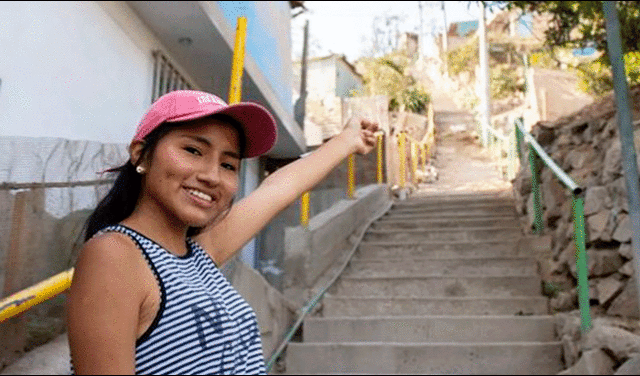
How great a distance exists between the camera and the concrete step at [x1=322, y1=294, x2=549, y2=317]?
4035 millimetres

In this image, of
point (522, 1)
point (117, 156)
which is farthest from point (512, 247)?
point (117, 156)

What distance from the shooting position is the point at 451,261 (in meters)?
4.96

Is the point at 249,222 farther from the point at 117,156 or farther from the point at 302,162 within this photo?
the point at 117,156

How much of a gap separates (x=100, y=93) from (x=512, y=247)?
3960 mm

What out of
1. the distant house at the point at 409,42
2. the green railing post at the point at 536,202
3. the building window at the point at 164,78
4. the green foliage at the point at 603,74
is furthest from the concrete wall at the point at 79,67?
the distant house at the point at 409,42

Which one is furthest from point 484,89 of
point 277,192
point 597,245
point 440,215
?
point 277,192

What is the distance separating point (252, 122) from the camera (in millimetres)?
1080

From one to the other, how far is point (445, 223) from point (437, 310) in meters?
1.99

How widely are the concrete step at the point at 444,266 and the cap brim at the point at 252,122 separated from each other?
378 centimetres

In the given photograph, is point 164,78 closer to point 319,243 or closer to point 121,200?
point 319,243

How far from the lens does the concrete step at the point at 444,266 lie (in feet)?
15.3

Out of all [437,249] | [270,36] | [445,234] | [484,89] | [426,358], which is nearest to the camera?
A: [426,358]

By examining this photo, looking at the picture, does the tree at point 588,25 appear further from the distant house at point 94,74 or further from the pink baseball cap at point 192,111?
the pink baseball cap at point 192,111

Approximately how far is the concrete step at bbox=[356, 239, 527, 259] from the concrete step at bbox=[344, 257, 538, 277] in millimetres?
170
